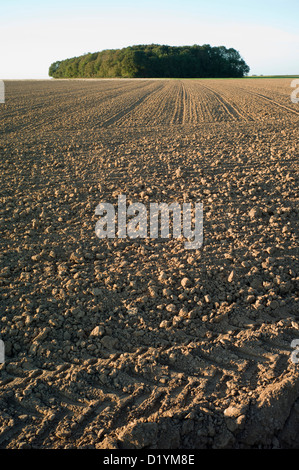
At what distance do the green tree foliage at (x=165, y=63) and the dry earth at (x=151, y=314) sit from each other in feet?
215

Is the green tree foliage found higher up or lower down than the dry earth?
higher up

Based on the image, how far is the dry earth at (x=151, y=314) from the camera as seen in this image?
272 cm

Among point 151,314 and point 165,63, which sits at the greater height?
point 165,63

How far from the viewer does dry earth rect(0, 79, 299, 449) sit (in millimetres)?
2725

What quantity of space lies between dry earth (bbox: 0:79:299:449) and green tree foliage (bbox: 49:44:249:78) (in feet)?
215

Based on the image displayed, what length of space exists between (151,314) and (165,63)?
71.9 metres

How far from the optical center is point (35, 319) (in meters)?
3.77

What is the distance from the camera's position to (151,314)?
3.83 metres

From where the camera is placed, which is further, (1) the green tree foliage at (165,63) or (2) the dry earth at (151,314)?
(1) the green tree foliage at (165,63)

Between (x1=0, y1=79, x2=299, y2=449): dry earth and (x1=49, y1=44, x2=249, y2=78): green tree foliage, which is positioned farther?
(x1=49, y1=44, x2=249, y2=78): green tree foliage

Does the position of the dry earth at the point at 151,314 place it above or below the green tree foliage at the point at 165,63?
below

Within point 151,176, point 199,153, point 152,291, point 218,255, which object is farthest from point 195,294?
point 199,153

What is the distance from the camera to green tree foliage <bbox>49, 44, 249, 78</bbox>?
222 feet
